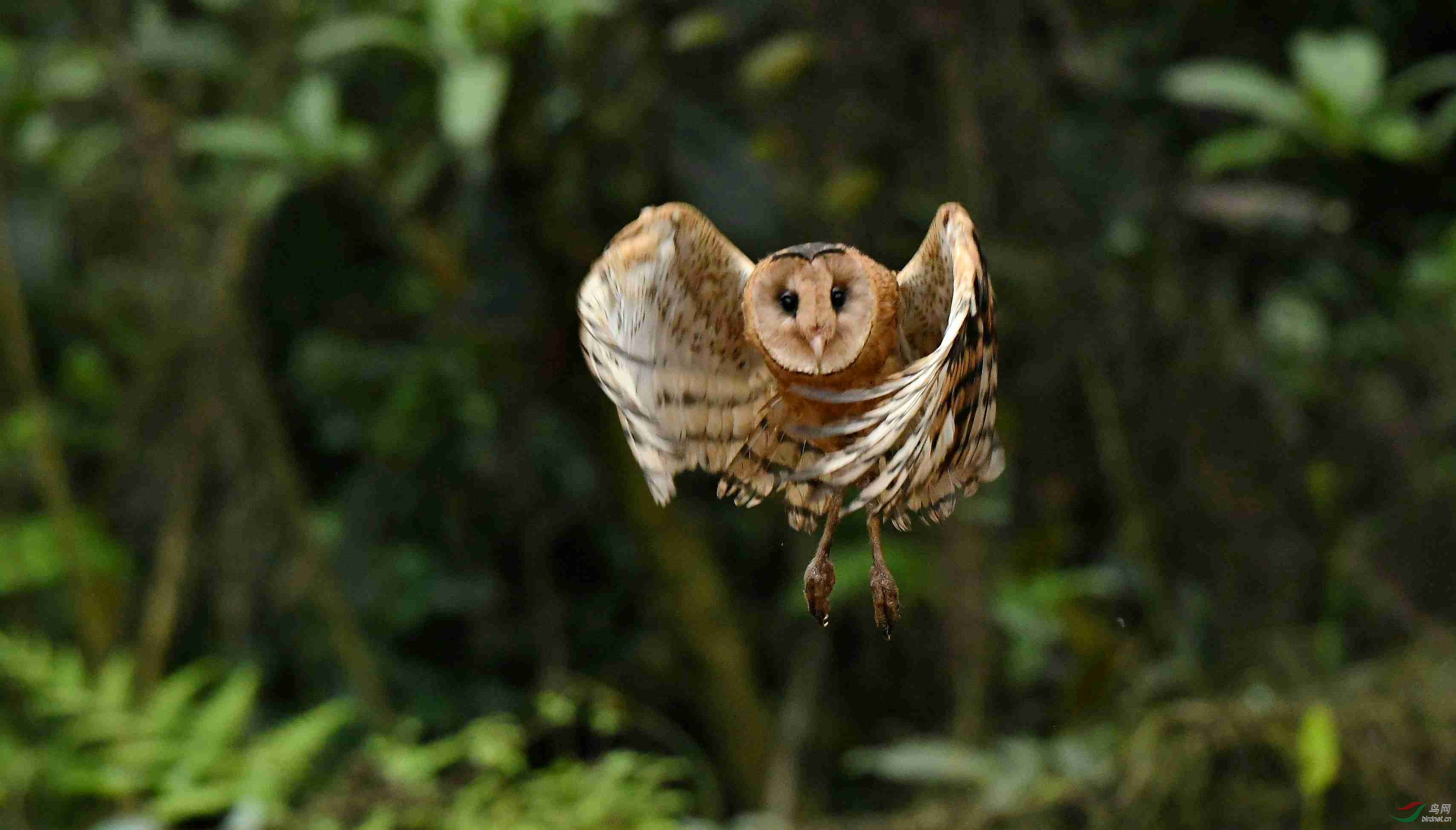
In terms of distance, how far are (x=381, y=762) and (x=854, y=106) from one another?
1.53m

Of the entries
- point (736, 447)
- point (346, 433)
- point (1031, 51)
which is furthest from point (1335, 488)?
point (346, 433)

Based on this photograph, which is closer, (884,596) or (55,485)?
(884,596)

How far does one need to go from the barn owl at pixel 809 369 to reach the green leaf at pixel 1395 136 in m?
1.79

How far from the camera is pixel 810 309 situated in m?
0.74

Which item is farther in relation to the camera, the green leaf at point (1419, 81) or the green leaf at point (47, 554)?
the green leaf at point (47, 554)

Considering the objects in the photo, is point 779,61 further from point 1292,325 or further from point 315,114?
point 1292,325

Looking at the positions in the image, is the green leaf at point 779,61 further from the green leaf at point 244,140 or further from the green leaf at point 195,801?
the green leaf at point 195,801

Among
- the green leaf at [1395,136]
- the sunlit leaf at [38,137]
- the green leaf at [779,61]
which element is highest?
the sunlit leaf at [38,137]

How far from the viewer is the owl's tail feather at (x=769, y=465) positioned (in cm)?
82

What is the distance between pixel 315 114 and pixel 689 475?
1.16 metres

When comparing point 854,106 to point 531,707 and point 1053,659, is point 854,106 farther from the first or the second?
point 531,707

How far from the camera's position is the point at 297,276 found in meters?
3.62

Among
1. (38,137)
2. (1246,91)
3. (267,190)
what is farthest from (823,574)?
(38,137)

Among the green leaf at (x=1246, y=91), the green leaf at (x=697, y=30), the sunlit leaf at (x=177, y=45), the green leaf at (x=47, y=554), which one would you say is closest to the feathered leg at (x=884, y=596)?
the green leaf at (x=697, y=30)
